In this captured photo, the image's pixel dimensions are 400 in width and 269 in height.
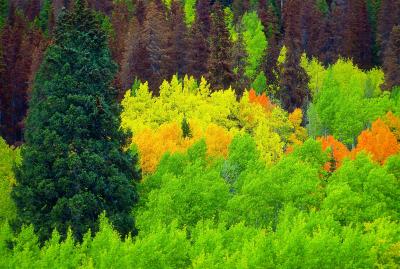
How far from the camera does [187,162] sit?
174 feet

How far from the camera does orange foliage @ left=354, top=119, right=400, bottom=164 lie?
203 ft

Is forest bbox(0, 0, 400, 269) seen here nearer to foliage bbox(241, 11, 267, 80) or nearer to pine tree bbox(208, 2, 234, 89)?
pine tree bbox(208, 2, 234, 89)

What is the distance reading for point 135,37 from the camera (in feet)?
290

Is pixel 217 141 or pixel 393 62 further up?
pixel 393 62

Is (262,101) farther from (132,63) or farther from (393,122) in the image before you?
(132,63)

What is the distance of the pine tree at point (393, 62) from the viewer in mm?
85875

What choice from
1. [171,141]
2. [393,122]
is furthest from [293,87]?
[171,141]

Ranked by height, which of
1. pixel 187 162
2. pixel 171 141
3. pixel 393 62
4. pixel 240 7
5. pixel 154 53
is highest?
pixel 240 7

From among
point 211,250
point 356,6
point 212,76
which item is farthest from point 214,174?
point 356,6

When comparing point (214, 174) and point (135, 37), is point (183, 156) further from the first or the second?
point (135, 37)

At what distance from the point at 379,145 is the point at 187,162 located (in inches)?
694

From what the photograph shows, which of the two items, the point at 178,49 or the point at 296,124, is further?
the point at 178,49

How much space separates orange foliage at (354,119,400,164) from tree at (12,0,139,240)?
952 inches

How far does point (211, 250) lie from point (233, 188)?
14778 mm
